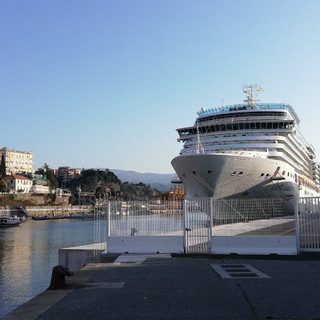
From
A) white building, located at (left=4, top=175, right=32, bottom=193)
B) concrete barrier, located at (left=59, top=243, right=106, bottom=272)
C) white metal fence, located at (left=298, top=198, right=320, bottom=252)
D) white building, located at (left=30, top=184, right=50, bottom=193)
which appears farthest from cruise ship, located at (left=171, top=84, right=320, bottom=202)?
white building, located at (left=30, top=184, right=50, bottom=193)

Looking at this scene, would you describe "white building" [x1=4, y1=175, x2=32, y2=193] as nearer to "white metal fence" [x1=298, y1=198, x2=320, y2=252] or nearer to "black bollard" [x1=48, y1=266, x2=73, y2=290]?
"white metal fence" [x1=298, y1=198, x2=320, y2=252]

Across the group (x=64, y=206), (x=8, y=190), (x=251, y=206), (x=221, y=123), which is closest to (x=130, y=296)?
(x=251, y=206)

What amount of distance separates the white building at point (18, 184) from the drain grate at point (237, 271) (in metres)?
150

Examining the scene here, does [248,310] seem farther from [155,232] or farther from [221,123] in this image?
[221,123]

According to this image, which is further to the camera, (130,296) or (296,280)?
(296,280)

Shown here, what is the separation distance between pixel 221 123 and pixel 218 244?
27.4m

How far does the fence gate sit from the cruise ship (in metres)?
17.8

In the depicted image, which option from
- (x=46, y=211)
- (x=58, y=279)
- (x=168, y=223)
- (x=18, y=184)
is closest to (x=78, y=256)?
(x=168, y=223)

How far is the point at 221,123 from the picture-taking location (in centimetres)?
4156

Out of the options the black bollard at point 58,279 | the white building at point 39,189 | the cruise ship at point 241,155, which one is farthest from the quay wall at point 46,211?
the black bollard at point 58,279

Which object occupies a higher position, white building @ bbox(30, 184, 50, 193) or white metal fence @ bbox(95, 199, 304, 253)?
white building @ bbox(30, 184, 50, 193)

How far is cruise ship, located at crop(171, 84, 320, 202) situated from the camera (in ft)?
112

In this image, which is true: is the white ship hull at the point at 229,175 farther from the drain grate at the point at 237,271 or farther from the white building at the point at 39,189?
the white building at the point at 39,189

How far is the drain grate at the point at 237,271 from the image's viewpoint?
1043cm
